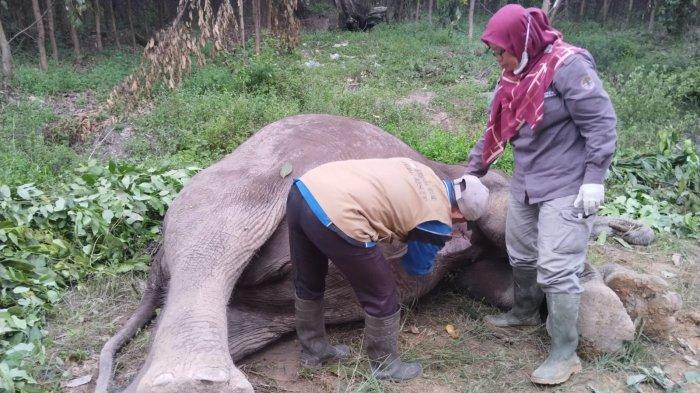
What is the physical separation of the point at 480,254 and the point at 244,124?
309cm

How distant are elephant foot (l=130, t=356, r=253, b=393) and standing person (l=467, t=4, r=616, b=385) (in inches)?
61.5

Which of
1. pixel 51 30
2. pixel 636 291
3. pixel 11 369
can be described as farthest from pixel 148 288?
pixel 51 30

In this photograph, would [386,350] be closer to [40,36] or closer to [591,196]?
[591,196]

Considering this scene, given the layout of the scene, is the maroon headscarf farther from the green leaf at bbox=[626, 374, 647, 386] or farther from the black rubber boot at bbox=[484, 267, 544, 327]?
the green leaf at bbox=[626, 374, 647, 386]

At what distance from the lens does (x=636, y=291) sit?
323 cm

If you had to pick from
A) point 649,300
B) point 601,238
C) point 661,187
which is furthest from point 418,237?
point 661,187

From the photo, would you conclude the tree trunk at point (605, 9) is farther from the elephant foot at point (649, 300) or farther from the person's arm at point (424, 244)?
the person's arm at point (424, 244)

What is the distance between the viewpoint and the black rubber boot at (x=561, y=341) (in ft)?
9.43

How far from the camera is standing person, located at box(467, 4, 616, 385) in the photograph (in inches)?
104

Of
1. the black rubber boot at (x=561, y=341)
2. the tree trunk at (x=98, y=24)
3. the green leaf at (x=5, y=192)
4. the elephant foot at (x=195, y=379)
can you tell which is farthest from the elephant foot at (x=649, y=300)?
the tree trunk at (x=98, y=24)

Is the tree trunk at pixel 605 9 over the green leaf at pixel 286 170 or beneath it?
beneath

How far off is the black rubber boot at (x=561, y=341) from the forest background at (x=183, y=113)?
0.33 metres

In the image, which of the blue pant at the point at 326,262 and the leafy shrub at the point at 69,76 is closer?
the blue pant at the point at 326,262

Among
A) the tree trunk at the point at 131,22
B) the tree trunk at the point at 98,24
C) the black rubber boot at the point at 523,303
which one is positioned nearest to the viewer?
the black rubber boot at the point at 523,303
